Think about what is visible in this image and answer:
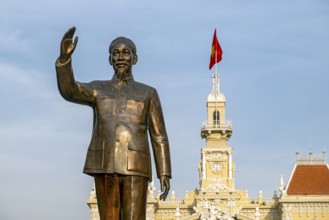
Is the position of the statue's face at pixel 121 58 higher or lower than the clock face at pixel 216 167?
lower

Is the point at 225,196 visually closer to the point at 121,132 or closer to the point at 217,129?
the point at 217,129

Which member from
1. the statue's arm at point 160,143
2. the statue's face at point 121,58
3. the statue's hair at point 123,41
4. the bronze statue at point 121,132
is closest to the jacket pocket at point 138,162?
the bronze statue at point 121,132

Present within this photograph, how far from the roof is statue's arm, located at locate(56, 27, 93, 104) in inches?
2232

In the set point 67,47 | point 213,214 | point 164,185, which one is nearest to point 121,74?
point 67,47

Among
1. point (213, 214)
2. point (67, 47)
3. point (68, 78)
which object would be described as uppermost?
point (213, 214)

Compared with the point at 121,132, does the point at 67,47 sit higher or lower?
higher

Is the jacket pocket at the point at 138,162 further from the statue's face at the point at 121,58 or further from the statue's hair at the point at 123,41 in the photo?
the statue's hair at the point at 123,41

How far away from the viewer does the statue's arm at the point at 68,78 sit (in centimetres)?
839

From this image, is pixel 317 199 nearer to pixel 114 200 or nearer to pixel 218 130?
pixel 218 130

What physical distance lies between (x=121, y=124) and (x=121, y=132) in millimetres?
94

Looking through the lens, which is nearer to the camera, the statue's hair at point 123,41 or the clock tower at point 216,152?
the statue's hair at point 123,41

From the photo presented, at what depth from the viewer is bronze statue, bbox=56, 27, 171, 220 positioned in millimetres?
8602

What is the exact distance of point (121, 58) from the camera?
891cm

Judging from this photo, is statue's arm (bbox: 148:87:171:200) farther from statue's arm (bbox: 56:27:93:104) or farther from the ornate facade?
the ornate facade
